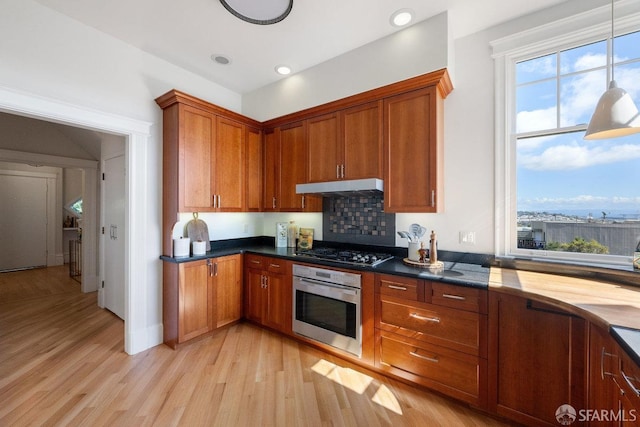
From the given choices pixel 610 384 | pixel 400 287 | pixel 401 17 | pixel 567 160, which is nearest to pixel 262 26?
pixel 401 17

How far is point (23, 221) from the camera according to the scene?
5602mm

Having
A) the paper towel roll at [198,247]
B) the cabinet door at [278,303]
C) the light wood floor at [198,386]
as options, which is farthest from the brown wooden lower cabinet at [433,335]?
the paper towel roll at [198,247]

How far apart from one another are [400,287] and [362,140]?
1388 mm

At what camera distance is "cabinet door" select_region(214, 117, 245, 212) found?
2.84m

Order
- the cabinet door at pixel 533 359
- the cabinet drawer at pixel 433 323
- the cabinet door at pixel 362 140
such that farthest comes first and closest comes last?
the cabinet door at pixel 362 140
the cabinet drawer at pixel 433 323
the cabinet door at pixel 533 359

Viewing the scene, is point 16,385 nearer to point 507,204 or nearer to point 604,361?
point 604,361

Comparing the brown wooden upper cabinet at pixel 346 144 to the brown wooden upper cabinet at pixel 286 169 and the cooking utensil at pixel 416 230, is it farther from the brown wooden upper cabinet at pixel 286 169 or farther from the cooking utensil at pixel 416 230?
the cooking utensil at pixel 416 230

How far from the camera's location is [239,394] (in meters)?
1.89

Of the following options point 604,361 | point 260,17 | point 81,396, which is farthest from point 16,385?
point 604,361

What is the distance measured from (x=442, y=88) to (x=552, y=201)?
127 cm

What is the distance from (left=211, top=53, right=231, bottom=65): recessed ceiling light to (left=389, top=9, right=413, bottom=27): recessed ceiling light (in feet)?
5.59

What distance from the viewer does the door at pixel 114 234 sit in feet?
10.1

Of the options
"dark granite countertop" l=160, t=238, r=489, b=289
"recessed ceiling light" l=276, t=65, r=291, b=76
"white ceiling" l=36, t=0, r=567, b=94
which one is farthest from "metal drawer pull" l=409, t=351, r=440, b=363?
"recessed ceiling light" l=276, t=65, r=291, b=76

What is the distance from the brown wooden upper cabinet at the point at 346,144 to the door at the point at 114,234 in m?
2.33
